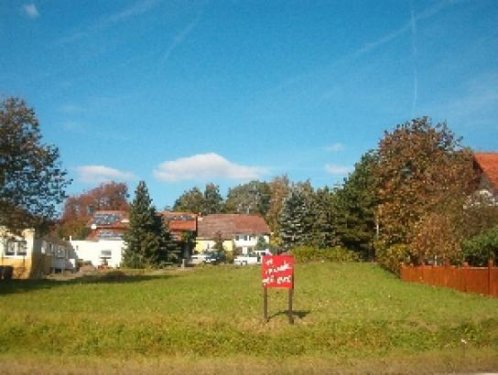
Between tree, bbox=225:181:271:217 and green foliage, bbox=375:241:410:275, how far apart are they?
318ft

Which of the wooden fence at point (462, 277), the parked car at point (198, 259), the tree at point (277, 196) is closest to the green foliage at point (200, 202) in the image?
the tree at point (277, 196)

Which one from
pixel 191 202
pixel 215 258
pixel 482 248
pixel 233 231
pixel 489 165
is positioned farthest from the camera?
pixel 191 202

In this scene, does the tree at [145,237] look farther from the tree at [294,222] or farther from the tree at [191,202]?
the tree at [191,202]

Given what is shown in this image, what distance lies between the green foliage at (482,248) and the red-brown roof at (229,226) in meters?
64.5

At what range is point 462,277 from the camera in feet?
92.0

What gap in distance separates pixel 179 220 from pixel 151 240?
2854cm

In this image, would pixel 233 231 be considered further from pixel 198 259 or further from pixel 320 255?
pixel 320 255

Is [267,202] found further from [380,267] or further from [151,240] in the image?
[380,267]

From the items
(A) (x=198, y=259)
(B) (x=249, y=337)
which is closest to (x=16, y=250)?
(A) (x=198, y=259)

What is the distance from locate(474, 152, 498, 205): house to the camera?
Result: 4103cm

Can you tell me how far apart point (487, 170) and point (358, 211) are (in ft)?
53.8

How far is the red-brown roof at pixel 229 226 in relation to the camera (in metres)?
93.8

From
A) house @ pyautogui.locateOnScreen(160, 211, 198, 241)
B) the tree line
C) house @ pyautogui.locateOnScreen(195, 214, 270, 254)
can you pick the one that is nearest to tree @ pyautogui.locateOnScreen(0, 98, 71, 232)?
the tree line

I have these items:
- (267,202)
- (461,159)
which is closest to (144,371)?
(461,159)
